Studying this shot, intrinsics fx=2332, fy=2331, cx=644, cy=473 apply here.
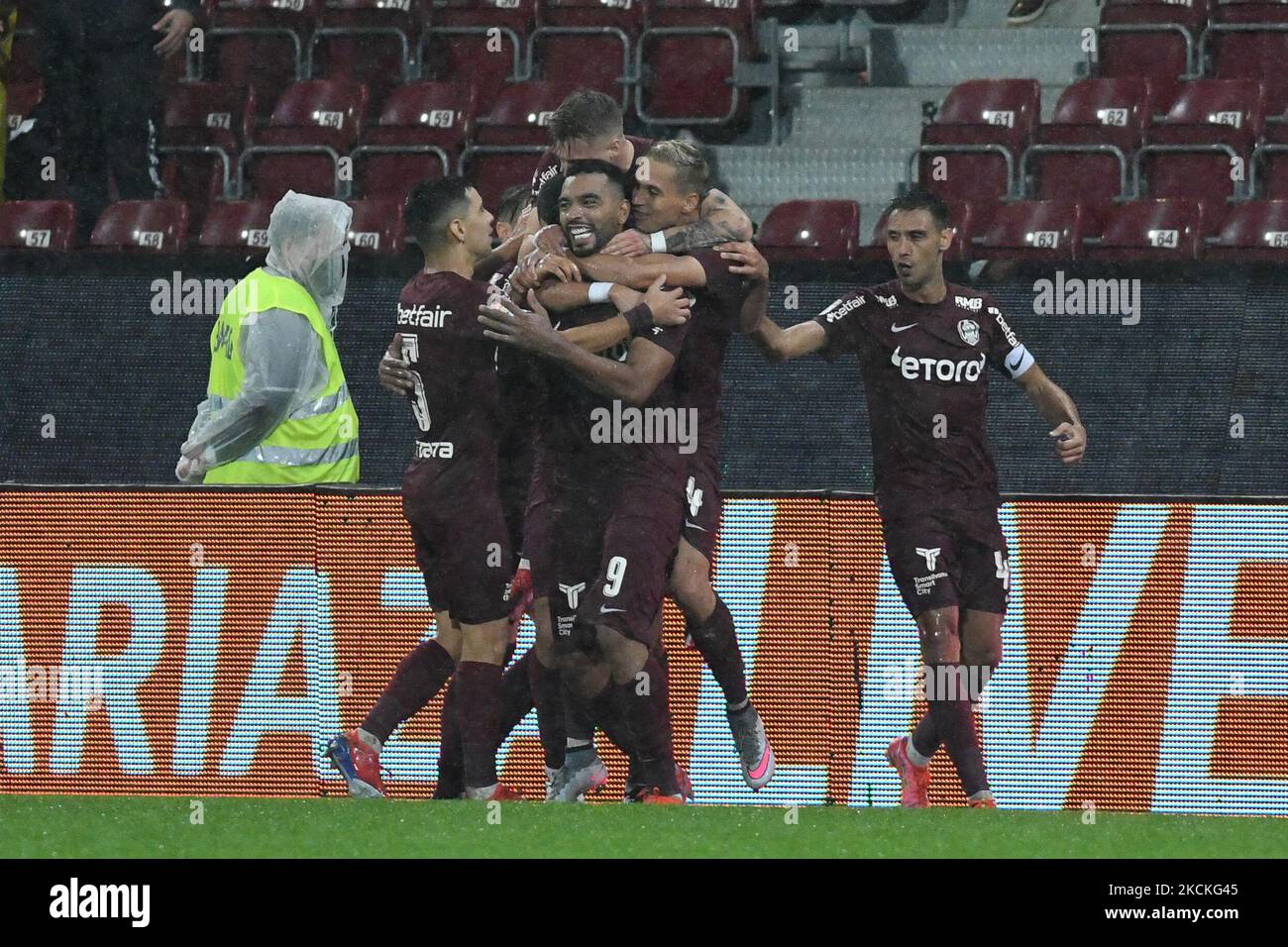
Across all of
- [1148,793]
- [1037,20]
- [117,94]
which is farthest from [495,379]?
[1037,20]

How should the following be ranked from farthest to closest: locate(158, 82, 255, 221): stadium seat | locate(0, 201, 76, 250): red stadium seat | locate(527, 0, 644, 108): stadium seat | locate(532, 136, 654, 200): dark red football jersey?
locate(527, 0, 644, 108): stadium seat
locate(158, 82, 255, 221): stadium seat
locate(0, 201, 76, 250): red stadium seat
locate(532, 136, 654, 200): dark red football jersey

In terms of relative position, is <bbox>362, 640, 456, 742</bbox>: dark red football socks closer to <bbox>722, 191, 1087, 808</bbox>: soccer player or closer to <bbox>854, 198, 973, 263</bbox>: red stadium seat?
<bbox>722, 191, 1087, 808</bbox>: soccer player

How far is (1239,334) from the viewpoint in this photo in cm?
995

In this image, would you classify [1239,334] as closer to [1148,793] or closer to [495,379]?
[1148,793]

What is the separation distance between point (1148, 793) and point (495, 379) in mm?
2502

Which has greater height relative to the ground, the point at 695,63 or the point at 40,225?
the point at 695,63

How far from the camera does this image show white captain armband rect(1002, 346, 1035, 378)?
8117 mm

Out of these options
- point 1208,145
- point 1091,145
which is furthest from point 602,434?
point 1208,145

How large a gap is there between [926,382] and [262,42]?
7.68 m

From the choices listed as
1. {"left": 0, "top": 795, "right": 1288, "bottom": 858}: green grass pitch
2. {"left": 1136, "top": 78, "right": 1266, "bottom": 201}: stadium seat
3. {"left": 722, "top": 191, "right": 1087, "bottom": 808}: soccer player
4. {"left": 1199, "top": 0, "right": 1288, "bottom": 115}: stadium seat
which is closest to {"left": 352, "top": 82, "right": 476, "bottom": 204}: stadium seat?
{"left": 1136, "top": 78, "right": 1266, "bottom": 201}: stadium seat

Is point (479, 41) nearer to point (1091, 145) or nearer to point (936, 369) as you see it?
point (1091, 145)

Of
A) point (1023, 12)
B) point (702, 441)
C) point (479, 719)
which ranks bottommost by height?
point (479, 719)

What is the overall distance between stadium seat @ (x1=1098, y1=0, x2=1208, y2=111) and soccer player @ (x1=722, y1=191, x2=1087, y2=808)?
557 centimetres

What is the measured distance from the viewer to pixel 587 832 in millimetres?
6105
